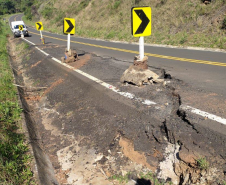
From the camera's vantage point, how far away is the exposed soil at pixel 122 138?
2655mm

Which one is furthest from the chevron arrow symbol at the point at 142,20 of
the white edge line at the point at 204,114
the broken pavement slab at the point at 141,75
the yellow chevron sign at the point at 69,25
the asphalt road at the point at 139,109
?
the yellow chevron sign at the point at 69,25

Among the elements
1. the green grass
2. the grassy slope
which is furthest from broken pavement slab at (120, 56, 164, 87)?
the grassy slope

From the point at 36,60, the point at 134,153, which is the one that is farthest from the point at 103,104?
the point at 36,60

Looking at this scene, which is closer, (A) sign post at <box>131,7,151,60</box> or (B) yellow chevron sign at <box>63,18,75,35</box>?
(A) sign post at <box>131,7,151,60</box>

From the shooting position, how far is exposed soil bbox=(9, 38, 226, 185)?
2.65 meters

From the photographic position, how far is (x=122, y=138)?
11.0ft

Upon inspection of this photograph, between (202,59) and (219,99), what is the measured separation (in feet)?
13.3

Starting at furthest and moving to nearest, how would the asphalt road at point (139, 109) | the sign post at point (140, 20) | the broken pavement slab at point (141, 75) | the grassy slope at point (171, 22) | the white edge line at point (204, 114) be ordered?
the grassy slope at point (171, 22), the broken pavement slab at point (141, 75), the sign post at point (140, 20), the white edge line at point (204, 114), the asphalt road at point (139, 109)

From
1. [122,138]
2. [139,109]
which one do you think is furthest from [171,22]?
[122,138]

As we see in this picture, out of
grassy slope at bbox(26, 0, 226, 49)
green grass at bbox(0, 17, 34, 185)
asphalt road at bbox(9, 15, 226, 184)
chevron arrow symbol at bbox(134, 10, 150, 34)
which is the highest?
grassy slope at bbox(26, 0, 226, 49)

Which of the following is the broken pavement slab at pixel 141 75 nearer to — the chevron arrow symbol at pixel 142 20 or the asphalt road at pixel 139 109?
the asphalt road at pixel 139 109

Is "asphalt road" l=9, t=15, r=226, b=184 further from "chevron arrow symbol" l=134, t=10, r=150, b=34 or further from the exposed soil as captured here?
"chevron arrow symbol" l=134, t=10, r=150, b=34

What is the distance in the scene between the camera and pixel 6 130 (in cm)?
397

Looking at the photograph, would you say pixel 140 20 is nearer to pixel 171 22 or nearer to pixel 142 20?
pixel 142 20
